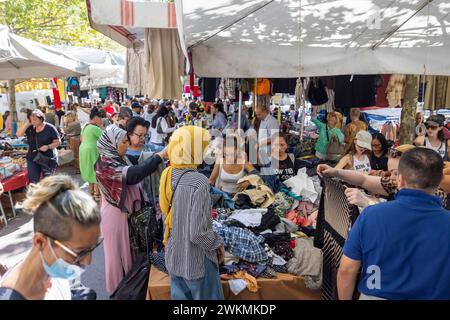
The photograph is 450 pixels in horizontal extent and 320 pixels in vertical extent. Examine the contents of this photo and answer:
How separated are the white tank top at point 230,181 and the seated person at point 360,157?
1555 millimetres

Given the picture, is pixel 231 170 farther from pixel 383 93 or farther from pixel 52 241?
pixel 383 93

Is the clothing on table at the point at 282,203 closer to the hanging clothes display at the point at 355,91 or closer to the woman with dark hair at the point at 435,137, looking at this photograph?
the woman with dark hair at the point at 435,137

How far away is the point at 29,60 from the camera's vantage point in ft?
20.5

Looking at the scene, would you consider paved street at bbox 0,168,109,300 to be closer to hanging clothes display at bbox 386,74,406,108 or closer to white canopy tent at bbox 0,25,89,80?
white canopy tent at bbox 0,25,89,80

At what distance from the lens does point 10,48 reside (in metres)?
5.36

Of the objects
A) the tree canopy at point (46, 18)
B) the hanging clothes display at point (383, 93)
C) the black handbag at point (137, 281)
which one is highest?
the tree canopy at point (46, 18)

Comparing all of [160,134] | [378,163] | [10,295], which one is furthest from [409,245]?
[160,134]

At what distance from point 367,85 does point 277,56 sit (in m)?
3.95

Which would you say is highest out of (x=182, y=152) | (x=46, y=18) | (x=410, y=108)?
(x=46, y=18)

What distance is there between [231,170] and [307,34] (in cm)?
199

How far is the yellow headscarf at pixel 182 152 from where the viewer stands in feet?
8.54

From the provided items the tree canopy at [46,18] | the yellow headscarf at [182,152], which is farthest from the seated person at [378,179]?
the tree canopy at [46,18]
